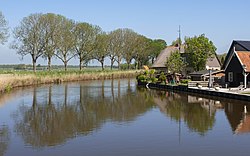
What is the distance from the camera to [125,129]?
1549cm

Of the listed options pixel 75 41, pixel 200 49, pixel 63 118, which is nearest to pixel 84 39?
pixel 75 41

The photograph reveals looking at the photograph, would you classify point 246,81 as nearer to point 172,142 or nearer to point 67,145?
point 172,142

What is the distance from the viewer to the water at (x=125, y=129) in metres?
12.0

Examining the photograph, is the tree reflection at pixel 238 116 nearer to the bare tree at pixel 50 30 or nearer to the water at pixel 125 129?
the water at pixel 125 129

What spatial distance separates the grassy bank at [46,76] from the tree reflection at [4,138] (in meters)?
17.3


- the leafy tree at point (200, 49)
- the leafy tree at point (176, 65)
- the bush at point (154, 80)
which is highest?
the leafy tree at point (200, 49)

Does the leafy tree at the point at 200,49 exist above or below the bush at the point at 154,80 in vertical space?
above

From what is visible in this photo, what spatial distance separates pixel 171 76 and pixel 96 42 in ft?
77.5

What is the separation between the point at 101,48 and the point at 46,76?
60.9ft

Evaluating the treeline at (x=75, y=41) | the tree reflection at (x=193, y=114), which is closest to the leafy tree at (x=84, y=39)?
the treeline at (x=75, y=41)

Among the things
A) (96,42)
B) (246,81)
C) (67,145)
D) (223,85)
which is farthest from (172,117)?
(96,42)

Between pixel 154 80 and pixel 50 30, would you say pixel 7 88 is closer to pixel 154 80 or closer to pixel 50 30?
pixel 154 80

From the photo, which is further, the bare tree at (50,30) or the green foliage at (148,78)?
the bare tree at (50,30)

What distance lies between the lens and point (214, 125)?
1638cm
